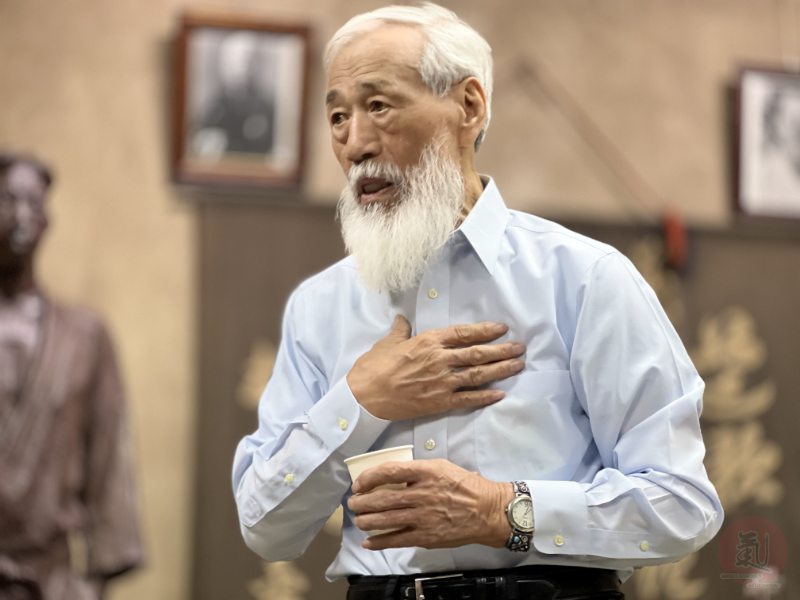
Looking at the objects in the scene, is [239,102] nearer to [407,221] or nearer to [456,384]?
[407,221]

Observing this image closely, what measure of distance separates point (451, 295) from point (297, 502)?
40 cm

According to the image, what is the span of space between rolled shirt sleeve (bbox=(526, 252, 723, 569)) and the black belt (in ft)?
0.14

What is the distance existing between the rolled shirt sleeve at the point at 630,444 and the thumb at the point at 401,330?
0.25 metres

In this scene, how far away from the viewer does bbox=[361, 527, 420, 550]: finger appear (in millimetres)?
1164

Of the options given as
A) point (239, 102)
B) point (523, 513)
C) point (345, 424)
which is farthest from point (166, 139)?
point (523, 513)

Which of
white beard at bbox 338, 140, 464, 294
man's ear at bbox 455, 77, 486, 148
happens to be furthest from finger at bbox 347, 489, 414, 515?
man's ear at bbox 455, 77, 486, 148

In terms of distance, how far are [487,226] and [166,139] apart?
8.13 feet

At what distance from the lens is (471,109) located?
148 cm

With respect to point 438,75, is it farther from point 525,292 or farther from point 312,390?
point 312,390

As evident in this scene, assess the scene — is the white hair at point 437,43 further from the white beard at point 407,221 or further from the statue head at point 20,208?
the statue head at point 20,208

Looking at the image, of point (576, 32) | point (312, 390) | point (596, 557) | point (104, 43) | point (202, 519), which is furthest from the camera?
point (576, 32)

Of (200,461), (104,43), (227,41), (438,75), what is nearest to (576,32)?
(227,41)

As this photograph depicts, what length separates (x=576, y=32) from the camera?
155 inches

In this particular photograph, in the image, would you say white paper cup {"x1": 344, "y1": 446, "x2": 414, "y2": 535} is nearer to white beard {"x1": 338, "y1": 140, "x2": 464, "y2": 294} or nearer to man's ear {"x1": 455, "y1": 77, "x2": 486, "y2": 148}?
white beard {"x1": 338, "y1": 140, "x2": 464, "y2": 294}
